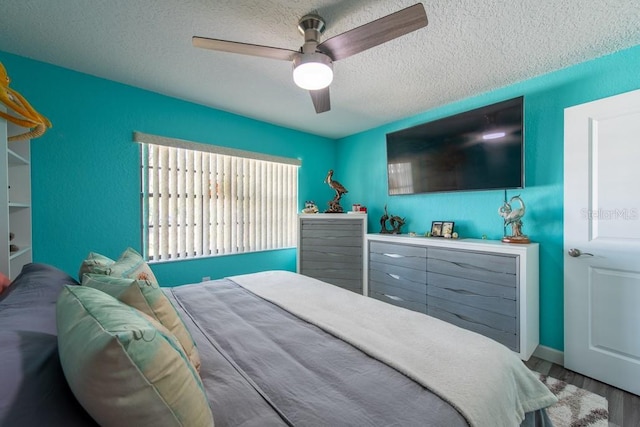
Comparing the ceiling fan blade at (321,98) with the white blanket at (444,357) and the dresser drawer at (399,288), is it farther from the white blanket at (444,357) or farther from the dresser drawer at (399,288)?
the dresser drawer at (399,288)

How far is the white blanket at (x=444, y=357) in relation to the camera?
83 cm

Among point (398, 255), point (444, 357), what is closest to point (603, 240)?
point (398, 255)

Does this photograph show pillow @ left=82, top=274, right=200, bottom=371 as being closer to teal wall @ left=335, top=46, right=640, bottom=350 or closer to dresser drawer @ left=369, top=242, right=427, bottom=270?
dresser drawer @ left=369, top=242, right=427, bottom=270

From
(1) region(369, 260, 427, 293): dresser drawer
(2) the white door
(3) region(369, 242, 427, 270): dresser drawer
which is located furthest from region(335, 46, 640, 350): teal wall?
(1) region(369, 260, 427, 293): dresser drawer

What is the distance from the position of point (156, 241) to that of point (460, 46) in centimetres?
315

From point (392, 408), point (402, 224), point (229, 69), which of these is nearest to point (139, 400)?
point (392, 408)

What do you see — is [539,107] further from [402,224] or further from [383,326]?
[383,326]

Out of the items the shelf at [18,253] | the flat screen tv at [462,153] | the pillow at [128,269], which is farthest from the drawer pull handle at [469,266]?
the shelf at [18,253]

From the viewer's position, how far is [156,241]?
270 cm

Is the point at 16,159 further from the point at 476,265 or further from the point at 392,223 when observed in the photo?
the point at 476,265

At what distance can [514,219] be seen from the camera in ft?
7.47

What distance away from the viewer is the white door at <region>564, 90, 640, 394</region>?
1.76m

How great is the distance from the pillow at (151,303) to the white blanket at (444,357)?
58 centimetres

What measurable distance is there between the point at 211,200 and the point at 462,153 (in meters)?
2.73
